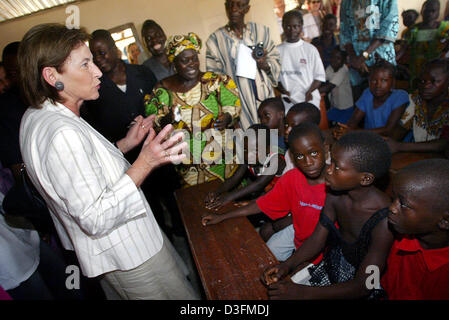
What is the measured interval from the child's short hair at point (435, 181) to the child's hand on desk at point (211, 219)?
3.49ft

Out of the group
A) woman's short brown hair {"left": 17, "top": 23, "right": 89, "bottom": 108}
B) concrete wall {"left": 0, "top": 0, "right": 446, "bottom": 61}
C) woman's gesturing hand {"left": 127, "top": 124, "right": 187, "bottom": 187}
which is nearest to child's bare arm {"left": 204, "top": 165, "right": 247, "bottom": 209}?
woman's gesturing hand {"left": 127, "top": 124, "right": 187, "bottom": 187}

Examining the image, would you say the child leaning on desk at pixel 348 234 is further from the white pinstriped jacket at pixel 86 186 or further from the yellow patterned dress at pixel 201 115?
the yellow patterned dress at pixel 201 115

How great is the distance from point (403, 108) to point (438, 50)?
1923 mm

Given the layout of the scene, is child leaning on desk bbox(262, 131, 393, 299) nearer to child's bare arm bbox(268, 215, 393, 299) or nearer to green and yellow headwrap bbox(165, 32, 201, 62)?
child's bare arm bbox(268, 215, 393, 299)

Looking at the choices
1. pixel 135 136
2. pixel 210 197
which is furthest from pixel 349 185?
pixel 135 136

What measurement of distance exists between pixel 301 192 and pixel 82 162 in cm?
127

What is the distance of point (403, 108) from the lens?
252 centimetres

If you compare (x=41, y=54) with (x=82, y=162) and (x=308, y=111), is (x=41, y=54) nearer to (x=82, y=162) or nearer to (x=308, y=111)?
(x=82, y=162)

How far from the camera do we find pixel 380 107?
267 cm

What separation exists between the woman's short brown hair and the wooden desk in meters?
1.08

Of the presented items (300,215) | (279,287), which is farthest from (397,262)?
(279,287)

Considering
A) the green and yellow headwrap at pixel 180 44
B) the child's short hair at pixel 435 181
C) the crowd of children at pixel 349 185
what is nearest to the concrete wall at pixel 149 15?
the crowd of children at pixel 349 185

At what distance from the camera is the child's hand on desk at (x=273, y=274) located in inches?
45.0

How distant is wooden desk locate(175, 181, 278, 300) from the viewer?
1.16 meters
